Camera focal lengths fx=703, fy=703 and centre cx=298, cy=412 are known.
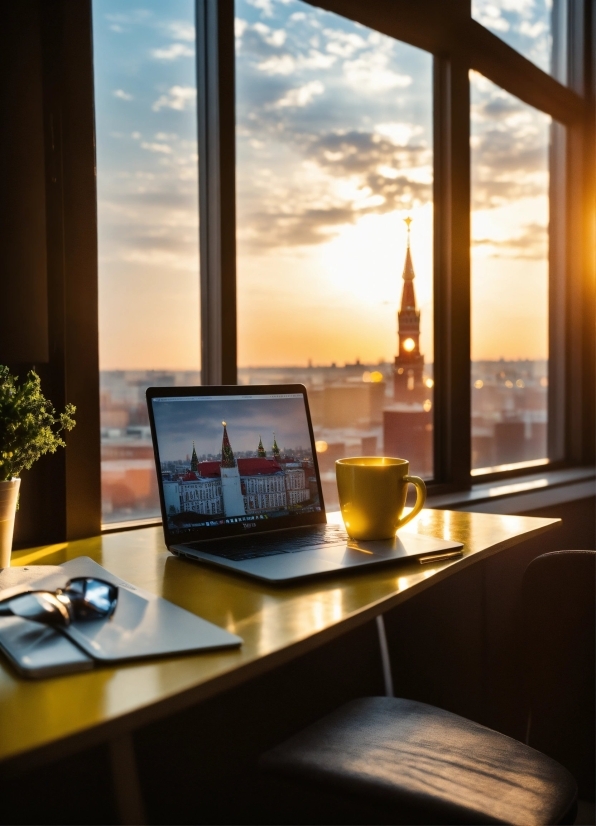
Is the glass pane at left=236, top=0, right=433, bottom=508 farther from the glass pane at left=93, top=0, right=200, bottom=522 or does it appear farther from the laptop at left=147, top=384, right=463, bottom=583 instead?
the laptop at left=147, top=384, right=463, bottom=583

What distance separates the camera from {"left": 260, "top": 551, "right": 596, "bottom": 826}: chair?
940 mm

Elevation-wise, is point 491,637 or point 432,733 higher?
point 432,733

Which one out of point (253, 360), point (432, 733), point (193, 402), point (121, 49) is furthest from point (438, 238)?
point (432, 733)

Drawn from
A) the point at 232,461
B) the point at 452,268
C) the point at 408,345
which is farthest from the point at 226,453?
the point at 452,268

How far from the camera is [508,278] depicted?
2.69 metres

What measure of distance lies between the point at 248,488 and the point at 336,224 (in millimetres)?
1027

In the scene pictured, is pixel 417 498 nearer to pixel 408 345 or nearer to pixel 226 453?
pixel 226 453

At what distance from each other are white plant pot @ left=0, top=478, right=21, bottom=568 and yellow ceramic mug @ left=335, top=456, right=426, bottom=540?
1.68ft

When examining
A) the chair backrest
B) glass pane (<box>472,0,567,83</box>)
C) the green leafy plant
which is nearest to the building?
the green leafy plant

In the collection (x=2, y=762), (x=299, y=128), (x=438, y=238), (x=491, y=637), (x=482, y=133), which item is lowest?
(x=491, y=637)

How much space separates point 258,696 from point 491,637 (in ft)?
2.72

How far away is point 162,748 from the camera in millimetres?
1362

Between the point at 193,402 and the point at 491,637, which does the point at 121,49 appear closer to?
the point at 193,402

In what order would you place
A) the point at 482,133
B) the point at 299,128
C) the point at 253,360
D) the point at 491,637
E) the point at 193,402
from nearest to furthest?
the point at 193,402 → the point at 253,360 → the point at 299,128 → the point at 491,637 → the point at 482,133
